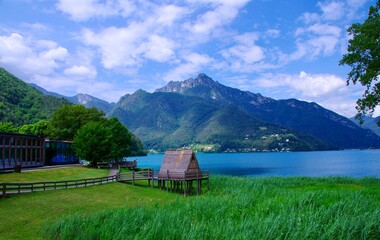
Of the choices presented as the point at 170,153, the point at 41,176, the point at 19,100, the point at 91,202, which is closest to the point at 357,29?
the point at 170,153

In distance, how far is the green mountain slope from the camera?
9483cm

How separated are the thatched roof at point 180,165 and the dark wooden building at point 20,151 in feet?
55.2

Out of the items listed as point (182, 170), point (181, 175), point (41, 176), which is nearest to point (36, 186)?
point (41, 176)

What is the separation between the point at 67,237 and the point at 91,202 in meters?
11.6

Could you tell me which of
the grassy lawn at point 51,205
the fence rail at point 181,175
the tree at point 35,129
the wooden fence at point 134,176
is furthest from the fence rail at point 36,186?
the tree at point 35,129

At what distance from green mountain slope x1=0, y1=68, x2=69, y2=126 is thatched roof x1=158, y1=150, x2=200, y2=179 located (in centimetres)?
7277

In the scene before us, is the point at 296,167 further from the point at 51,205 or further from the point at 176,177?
the point at 51,205

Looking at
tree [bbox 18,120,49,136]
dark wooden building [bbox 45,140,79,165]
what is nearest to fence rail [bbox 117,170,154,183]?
dark wooden building [bbox 45,140,79,165]

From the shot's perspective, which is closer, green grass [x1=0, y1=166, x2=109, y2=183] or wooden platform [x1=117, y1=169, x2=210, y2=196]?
green grass [x1=0, y1=166, x2=109, y2=183]

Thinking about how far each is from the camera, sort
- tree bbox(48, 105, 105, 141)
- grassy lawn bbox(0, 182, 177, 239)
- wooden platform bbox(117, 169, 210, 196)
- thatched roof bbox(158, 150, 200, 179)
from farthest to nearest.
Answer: tree bbox(48, 105, 105, 141) < thatched roof bbox(158, 150, 200, 179) < wooden platform bbox(117, 169, 210, 196) < grassy lawn bbox(0, 182, 177, 239)

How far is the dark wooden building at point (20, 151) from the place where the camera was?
3547 cm

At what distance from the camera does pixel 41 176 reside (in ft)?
107

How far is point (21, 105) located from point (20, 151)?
254ft

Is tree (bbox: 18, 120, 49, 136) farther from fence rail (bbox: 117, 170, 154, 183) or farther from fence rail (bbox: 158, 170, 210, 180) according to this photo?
fence rail (bbox: 158, 170, 210, 180)
